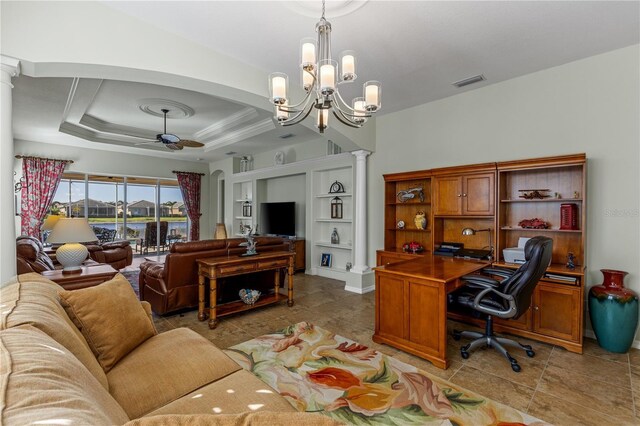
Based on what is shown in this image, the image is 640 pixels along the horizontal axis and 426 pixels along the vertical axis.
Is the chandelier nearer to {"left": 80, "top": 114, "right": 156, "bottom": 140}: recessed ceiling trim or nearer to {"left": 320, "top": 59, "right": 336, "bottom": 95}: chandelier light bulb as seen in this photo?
{"left": 320, "top": 59, "right": 336, "bottom": 95}: chandelier light bulb

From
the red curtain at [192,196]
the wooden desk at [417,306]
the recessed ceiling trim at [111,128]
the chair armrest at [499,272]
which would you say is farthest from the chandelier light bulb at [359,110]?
the red curtain at [192,196]

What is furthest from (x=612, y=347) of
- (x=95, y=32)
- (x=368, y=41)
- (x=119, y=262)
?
(x=119, y=262)

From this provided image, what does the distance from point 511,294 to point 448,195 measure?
1649mm

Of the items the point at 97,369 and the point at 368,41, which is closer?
the point at 97,369

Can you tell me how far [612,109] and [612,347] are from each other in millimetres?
2329

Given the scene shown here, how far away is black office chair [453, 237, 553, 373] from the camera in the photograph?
2420 millimetres

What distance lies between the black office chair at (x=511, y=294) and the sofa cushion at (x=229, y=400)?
6.78 ft

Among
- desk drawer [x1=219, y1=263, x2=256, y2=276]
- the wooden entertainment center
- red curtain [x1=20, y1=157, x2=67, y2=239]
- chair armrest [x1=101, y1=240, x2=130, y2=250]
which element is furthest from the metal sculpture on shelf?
red curtain [x1=20, y1=157, x2=67, y2=239]

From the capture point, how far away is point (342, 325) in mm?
3494

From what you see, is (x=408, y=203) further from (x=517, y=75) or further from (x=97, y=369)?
(x=97, y=369)

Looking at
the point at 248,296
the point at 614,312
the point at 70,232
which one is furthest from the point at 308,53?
the point at 614,312

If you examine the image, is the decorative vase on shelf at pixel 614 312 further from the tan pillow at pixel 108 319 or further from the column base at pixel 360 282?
the tan pillow at pixel 108 319

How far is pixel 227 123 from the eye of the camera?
5.72m

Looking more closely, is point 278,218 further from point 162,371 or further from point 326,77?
point 162,371
